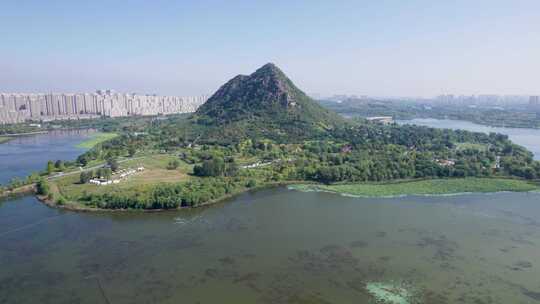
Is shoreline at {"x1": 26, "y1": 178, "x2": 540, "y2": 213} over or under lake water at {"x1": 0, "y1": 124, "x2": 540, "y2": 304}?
over

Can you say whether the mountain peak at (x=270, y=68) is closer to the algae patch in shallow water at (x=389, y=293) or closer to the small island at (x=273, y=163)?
the small island at (x=273, y=163)

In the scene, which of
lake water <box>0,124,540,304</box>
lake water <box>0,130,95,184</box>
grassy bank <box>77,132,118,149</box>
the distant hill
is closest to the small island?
the distant hill

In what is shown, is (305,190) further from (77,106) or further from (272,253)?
(77,106)

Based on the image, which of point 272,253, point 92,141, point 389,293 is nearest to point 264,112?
point 92,141

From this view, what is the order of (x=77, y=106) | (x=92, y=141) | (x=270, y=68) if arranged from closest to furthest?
(x=92, y=141) < (x=270, y=68) < (x=77, y=106)

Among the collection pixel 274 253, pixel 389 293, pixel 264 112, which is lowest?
pixel 389 293

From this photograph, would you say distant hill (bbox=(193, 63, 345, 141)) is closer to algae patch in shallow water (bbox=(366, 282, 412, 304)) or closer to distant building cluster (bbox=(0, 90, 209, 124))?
algae patch in shallow water (bbox=(366, 282, 412, 304))

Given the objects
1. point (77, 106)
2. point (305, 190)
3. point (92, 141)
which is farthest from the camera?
point (77, 106)
